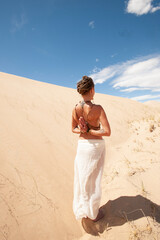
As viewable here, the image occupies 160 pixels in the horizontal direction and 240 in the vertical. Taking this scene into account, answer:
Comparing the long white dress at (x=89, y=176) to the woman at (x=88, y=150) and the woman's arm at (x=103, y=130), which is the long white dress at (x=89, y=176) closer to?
the woman at (x=88, y=150)

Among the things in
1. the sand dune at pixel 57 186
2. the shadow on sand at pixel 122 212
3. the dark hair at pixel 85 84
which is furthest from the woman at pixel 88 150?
the sand dune at pixel 57 186

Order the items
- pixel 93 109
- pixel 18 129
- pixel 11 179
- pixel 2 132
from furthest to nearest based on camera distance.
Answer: pixel 18 129 < pixel 2 132 < pixel 11 179 < pixel 93 109

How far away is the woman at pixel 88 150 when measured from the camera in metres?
1.68

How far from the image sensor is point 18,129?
355 centimetres

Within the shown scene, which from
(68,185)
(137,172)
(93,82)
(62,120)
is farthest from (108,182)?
(62,120)

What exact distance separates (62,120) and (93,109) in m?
3.72

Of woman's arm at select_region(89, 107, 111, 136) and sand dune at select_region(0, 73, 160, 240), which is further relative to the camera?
sand dune at select_region(0, 73, 160, 240)

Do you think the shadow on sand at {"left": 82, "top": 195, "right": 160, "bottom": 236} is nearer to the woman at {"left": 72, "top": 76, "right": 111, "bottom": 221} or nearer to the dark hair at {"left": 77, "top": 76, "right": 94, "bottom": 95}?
the woman at {"left": 72, "top": 76, "right": 111, "bottom": 221}

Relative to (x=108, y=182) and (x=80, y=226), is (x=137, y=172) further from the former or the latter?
(x=80, y=226)

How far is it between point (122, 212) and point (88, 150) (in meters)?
1.19

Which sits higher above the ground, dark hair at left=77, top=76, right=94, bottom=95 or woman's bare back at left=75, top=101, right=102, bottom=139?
dark hair at left=77, top=76, right=94, bottom=95

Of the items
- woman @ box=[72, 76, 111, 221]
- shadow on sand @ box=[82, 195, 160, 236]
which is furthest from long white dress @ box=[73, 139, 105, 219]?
shadow on sand @ box=[82, 195, 160, 236]

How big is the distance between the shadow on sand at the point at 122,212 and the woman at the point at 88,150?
284 mm

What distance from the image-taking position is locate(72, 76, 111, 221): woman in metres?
1.68
